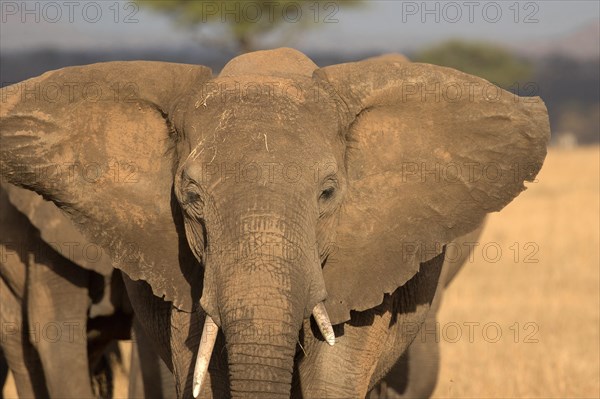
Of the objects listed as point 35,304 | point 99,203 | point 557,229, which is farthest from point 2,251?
point 557,229

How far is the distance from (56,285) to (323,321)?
8.80 feet

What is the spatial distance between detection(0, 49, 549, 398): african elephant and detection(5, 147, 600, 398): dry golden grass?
2.53m

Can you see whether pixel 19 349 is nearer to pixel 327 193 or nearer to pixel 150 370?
pixel 150 370

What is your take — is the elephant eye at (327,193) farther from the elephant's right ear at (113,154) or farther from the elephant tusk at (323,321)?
the elephant's right ear at (113,154)

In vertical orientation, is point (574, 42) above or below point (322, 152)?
above

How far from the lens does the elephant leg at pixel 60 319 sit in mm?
7008

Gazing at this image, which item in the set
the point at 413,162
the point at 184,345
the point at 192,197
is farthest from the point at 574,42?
the point at 192,197

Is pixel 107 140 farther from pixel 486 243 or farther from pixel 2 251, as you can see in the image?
pixel 486 243

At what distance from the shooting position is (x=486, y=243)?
1614 cm

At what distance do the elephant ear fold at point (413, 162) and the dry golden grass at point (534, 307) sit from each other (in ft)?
8.16

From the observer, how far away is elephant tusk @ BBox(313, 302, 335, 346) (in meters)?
4.60

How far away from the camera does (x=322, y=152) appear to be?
4777 mm

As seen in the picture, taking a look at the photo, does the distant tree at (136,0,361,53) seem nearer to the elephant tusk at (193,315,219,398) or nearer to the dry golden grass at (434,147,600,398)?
the dry golden grass at (434,147,600,398)

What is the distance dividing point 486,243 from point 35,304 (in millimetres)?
9684
